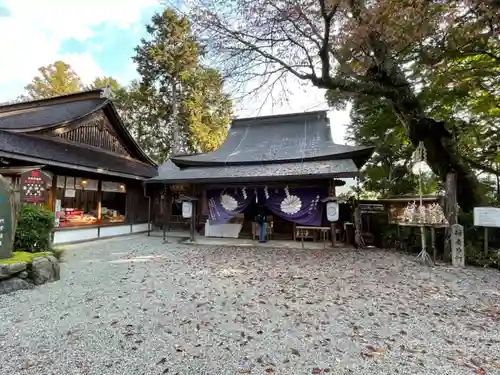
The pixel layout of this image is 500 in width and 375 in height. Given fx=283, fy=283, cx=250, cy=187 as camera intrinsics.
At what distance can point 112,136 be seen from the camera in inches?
500

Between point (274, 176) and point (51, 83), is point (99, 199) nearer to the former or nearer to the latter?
point (274, 176)

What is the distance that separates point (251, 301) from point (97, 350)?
209 cm

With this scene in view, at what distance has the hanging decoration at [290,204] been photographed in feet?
30.3

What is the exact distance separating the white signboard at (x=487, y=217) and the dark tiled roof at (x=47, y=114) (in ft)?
41.7

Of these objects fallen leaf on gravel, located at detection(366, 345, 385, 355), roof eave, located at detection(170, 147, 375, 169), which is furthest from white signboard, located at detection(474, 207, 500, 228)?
fallen leaf on gravel, located at detection(366, 345, 385, 355)

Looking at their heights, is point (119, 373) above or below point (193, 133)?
below

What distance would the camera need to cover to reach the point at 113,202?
471 inches

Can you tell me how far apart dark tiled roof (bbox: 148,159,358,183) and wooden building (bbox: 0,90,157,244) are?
2.07 m

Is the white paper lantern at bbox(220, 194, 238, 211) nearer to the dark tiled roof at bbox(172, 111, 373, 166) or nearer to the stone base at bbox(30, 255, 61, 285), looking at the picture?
the dark tiled roof at bbox(172, 111, 373, 166)

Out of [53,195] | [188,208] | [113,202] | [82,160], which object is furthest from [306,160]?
[53,195]

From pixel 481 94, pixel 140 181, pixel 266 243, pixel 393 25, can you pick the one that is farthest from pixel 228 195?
pixel 481 94

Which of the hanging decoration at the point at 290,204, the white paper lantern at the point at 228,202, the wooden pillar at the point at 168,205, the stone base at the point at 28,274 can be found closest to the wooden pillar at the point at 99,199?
the wooden pillar at the point at 168,205

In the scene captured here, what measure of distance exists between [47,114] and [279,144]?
30.4 feet

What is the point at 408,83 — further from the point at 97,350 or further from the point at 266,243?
the point at 97,350
